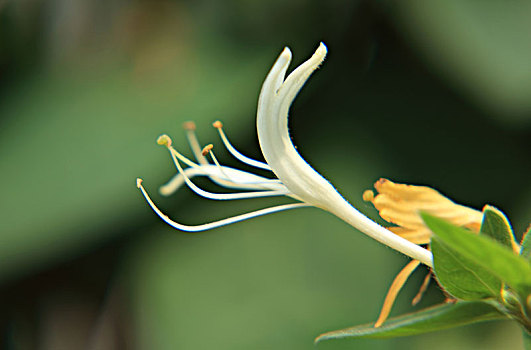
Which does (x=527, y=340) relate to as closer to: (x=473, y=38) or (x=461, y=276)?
(x=461, y=276)

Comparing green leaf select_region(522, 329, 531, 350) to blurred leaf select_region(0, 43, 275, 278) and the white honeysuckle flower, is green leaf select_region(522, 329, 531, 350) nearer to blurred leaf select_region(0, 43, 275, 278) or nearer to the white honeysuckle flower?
the white honeysuckle flower

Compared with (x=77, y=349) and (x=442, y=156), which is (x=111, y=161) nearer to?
(x=77, y=349)

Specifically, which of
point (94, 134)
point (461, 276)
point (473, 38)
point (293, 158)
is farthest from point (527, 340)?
point (94, 134)

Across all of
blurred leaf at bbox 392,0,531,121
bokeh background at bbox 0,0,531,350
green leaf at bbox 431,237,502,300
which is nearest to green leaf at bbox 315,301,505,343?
green leaf at bbox 431,237,502,300

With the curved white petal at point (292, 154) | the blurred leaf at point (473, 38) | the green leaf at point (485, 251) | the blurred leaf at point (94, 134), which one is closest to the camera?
the green leaf at point (485, 251)

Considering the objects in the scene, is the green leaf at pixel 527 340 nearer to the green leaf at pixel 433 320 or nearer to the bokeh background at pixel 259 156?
the green leaf at pixel 433 320

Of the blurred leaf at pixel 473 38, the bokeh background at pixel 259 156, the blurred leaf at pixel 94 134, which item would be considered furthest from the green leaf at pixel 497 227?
the blurred leaf at pixel 94 134

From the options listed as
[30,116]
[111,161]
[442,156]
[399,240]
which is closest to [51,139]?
[30,116]
